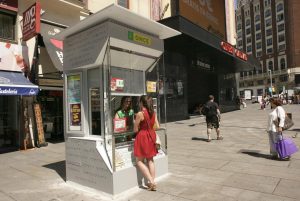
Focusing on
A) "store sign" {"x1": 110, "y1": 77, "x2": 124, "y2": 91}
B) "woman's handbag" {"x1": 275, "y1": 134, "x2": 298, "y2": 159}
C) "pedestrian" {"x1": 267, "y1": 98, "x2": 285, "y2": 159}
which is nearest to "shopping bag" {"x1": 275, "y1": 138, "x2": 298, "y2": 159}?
"woman's handbag" {"x1": 275, "y1": 134, "x2": 298, "y2": 159}

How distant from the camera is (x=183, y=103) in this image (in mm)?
21812

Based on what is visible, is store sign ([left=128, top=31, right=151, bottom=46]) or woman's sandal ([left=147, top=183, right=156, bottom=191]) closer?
woman's sandal ([left=147, top=183, right=156, bottom=191])

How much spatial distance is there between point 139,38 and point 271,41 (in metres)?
78.0

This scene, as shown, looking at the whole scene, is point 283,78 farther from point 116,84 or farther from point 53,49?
point 116,84

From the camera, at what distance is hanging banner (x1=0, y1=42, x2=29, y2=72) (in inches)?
419

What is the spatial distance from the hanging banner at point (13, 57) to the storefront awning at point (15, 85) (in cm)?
26

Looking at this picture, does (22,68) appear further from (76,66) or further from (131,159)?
(131,159)

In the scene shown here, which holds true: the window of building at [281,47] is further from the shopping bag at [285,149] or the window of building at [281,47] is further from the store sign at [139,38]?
the store sign at [139,38]

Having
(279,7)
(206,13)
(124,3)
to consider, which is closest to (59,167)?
(124,3)

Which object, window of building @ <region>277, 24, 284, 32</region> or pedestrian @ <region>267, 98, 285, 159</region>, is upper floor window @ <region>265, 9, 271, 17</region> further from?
pedestrian @ <region>267, 98, 285, 159</region>

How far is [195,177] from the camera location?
6352 millimetres

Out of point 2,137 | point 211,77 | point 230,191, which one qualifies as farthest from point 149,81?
point 211,77

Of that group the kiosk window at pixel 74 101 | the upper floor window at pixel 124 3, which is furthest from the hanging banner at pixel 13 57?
the upper floor window at pixel 124 3

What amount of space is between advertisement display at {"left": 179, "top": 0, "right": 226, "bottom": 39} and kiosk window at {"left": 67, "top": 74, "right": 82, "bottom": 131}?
56.6 feet
